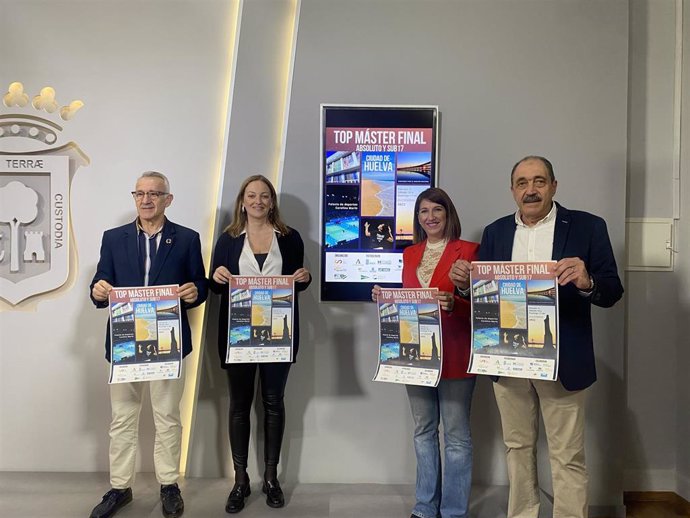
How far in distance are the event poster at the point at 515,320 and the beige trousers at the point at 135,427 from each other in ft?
4.91

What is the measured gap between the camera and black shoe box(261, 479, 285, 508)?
2510 mm

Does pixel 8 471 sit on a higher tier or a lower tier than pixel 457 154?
lower

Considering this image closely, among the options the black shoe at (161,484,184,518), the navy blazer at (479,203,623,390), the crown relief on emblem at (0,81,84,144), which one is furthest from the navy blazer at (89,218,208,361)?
the navy blazer at (479,203,623,390)

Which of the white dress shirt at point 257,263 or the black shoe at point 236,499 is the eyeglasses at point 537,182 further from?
the black shoe at point 236,499

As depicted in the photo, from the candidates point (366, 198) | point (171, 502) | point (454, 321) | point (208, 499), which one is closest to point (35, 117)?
point (366, 198)

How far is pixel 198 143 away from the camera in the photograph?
296 cm

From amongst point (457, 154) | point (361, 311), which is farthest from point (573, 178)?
point (361, 311)

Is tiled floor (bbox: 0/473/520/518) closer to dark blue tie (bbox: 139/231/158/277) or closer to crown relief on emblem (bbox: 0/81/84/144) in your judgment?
dark blue tie (bbox: 139/231/158/277)

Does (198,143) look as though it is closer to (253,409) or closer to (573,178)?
(253,409)

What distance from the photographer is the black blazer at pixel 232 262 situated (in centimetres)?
240

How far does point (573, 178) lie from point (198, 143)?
233 cm

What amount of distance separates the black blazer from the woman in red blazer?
1.68 ft

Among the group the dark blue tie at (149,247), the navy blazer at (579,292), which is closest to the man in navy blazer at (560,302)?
the navy blazer at (579,292)

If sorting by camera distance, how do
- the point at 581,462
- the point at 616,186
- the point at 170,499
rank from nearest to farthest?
the point at 581,462 → the point at 170,499 → the point at 616,186
